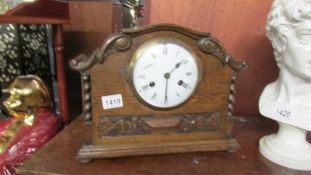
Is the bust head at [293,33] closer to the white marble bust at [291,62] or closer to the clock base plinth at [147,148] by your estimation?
the white marble bust at [291,62]

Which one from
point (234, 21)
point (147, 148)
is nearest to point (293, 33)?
point (234, 21)

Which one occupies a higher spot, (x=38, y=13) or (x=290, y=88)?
(x=38, y=13)

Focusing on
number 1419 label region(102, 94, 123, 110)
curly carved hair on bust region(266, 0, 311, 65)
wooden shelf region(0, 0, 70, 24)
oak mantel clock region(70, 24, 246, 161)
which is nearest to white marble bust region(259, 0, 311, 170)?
curly carved hair on bust region(266, 0, 311, 65)

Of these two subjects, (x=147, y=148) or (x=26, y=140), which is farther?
(x=26, y=140)

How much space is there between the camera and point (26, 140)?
28.3 inches

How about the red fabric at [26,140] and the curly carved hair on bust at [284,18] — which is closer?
the curly carved hair on bust at [284,18]

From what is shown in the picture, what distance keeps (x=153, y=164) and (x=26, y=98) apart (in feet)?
1.44

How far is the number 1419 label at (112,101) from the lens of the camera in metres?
0.52

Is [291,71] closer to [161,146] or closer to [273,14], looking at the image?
[273,14]

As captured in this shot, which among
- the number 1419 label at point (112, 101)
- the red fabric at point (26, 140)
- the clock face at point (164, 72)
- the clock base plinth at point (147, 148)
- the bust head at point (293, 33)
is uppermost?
the bust head at point (293, 33)

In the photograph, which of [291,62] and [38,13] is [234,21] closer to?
[291,62]

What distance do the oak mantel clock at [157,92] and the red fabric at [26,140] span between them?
0.85ft

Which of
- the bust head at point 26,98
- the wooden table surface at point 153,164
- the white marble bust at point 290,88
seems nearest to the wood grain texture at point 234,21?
the white marble bust at point 290,88

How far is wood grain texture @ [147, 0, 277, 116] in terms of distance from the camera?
74cm
